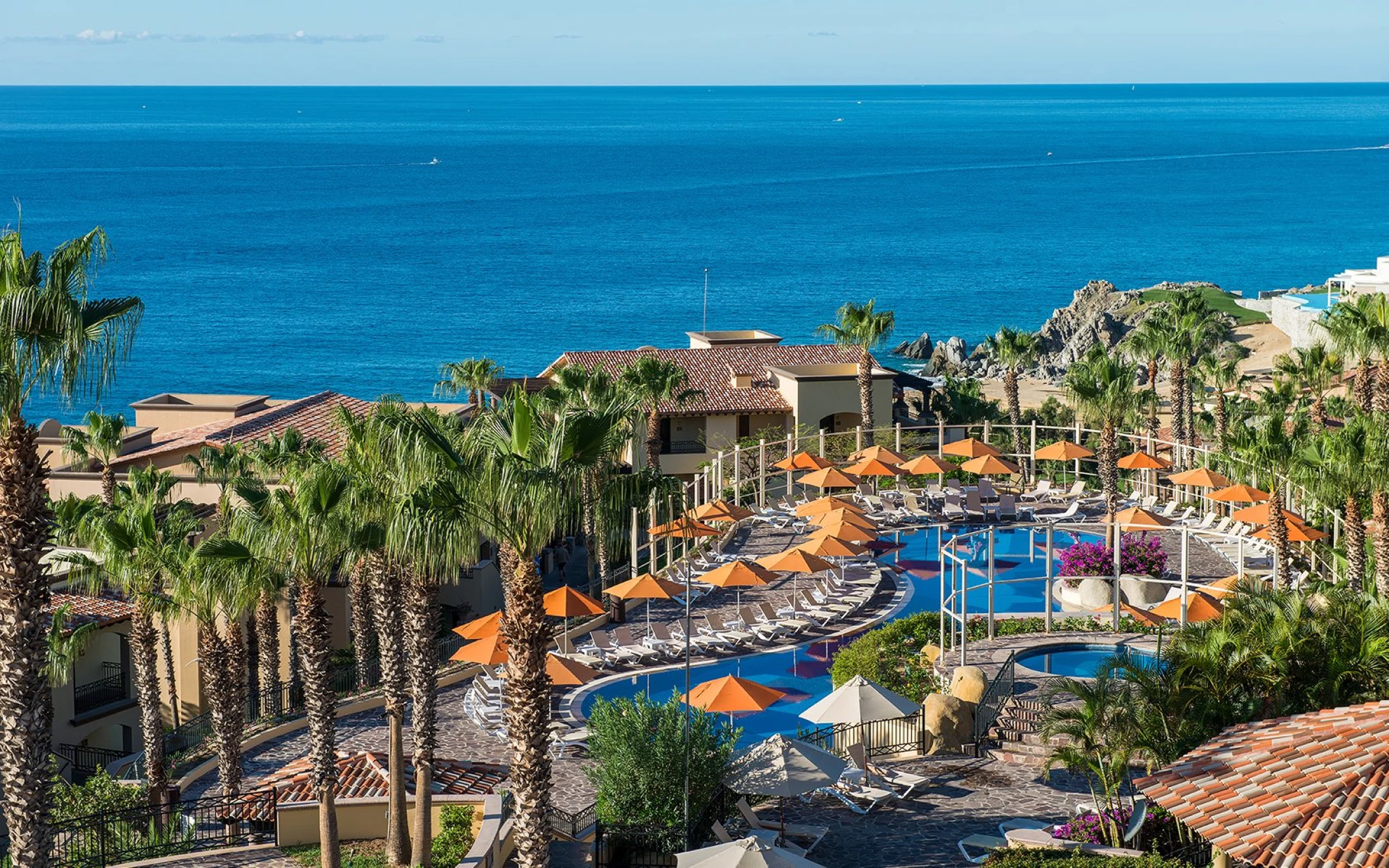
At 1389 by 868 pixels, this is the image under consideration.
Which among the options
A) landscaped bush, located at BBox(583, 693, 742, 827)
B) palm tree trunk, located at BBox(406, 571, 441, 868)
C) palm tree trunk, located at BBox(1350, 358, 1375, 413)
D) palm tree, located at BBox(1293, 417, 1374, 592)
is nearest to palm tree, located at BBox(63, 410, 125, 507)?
palm tree trunk, located at BBox(406, 571, 441, 868)

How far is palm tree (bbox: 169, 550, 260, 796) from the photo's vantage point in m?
20.7

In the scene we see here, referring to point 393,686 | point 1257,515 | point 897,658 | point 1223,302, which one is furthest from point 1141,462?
point 1223,302

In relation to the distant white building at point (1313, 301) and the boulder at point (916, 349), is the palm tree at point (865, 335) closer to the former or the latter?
the distant white building at point (1313, 301)

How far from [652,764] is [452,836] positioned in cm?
300

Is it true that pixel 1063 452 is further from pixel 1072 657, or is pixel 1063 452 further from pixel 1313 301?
pixel 1313 301

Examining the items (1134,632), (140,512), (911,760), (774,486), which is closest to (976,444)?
(774,486)

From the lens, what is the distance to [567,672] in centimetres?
2442

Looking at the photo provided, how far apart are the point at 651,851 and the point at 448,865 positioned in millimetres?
2606

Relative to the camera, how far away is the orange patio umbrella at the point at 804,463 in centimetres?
3822

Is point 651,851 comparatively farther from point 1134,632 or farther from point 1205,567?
point 1205,567

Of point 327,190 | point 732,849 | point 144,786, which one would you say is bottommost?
point 144,786

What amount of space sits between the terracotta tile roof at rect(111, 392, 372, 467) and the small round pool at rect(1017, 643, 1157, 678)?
63.5 ft

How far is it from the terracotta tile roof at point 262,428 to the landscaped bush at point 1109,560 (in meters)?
17.7

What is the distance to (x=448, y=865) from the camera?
1959cm
